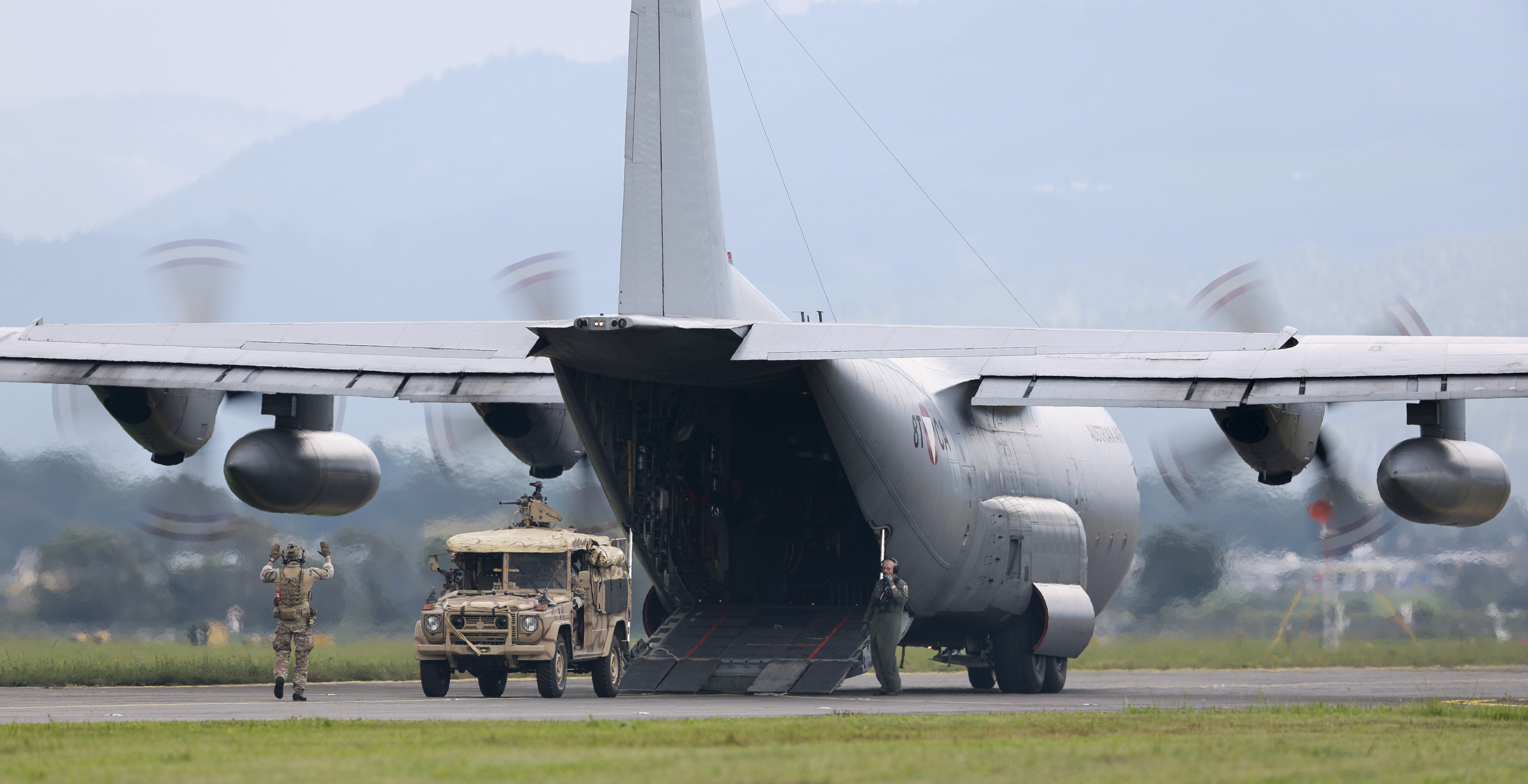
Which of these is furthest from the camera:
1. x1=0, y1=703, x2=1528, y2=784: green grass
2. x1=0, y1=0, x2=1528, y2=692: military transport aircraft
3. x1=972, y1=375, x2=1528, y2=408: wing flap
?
x1=972, y1=375, x2=1528, y2=408: wing flap

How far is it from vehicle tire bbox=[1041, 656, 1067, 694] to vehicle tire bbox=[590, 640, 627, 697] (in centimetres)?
612

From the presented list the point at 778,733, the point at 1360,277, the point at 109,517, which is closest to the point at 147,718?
the point at 778,733

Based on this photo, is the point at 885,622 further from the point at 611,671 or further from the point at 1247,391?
the point at 1247,391

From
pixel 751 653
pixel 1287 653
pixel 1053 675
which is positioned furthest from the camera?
pixel 1287 653

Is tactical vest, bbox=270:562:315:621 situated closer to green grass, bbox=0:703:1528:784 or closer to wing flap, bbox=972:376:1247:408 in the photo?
green grass, bbox=0:703:1528:784

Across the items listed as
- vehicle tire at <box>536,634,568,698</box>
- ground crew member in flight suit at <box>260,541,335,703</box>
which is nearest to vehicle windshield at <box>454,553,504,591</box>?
vehicle tire at <box>536,634,568,698</box>

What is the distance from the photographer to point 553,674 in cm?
1812

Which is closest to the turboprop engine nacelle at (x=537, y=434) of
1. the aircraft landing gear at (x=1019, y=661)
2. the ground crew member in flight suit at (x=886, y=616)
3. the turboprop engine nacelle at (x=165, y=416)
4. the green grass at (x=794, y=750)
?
the turboprop engine nacelle at (x=165, y=416)

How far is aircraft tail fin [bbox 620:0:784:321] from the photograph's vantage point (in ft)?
55.7

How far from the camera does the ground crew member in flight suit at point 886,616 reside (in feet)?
63.5

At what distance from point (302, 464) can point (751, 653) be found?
586 cm

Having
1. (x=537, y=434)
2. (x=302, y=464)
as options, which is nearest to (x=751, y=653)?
(x=537, y=434)

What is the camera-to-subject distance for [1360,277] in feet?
466

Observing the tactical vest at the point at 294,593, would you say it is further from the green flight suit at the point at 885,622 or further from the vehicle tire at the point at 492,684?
the green flight suit at the point at 885,622
